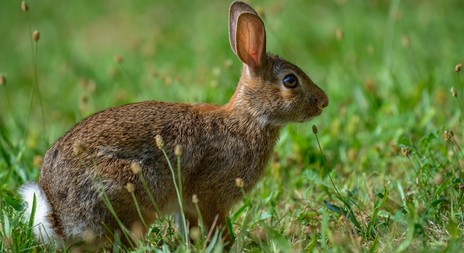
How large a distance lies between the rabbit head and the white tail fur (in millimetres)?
1239

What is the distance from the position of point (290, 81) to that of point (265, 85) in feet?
0.48

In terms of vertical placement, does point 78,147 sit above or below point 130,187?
above

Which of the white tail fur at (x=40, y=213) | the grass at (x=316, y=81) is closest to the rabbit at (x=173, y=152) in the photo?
the white tail fur at (x=40, y=213)

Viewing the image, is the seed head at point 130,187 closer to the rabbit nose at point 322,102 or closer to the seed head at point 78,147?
the seed head at point 78,147

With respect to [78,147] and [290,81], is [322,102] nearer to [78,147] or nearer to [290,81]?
[290,81]

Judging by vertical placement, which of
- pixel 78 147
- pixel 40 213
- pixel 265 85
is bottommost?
pixel 40 213

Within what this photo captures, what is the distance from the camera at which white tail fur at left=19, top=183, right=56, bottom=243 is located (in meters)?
4.54

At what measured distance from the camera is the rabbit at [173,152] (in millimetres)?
4465

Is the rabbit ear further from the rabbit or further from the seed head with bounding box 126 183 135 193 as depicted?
the seed head with bounding box 126 183 135 193

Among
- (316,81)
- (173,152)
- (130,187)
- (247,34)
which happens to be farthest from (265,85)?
(316,81)

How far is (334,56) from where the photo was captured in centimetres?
859

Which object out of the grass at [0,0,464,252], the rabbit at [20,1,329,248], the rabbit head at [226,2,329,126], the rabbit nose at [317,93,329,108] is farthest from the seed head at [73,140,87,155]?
the rabbit nose at [317,93,329,108]

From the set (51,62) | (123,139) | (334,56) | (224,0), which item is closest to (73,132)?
(123,139)

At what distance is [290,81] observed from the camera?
200 inches
